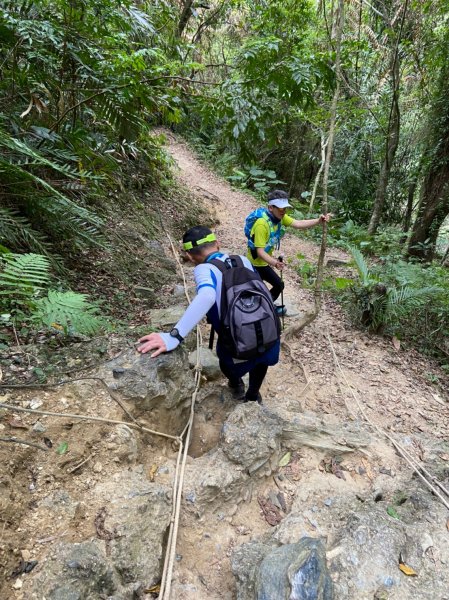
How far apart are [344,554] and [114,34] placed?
4735mm

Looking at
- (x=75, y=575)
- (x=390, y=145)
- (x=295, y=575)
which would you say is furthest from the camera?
(x=390, y=145)

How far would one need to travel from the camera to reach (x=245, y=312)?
2408 millimetres

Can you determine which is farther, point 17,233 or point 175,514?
point 17,233

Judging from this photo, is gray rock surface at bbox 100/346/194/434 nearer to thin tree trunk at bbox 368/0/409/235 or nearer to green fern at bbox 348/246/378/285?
green fern at bbox 348/246/378/285

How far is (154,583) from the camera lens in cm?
168

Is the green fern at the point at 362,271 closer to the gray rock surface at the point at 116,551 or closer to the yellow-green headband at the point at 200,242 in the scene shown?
the yellow-green headband at the point at 200,242

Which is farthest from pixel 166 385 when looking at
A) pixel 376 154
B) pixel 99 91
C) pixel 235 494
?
pixel 376 154

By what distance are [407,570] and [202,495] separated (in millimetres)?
1165

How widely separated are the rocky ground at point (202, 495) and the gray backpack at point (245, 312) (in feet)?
1.78

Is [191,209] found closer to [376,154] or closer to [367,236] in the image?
[367,236]

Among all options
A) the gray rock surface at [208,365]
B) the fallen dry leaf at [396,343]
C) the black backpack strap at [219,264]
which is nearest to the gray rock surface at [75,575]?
the black backpack strap at [219,264]

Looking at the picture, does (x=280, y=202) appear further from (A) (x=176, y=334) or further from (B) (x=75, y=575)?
(B) (x=75, y=575)

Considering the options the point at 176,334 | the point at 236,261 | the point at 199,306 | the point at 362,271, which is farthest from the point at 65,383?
the point at 362,271

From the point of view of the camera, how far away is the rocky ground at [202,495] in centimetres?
160
